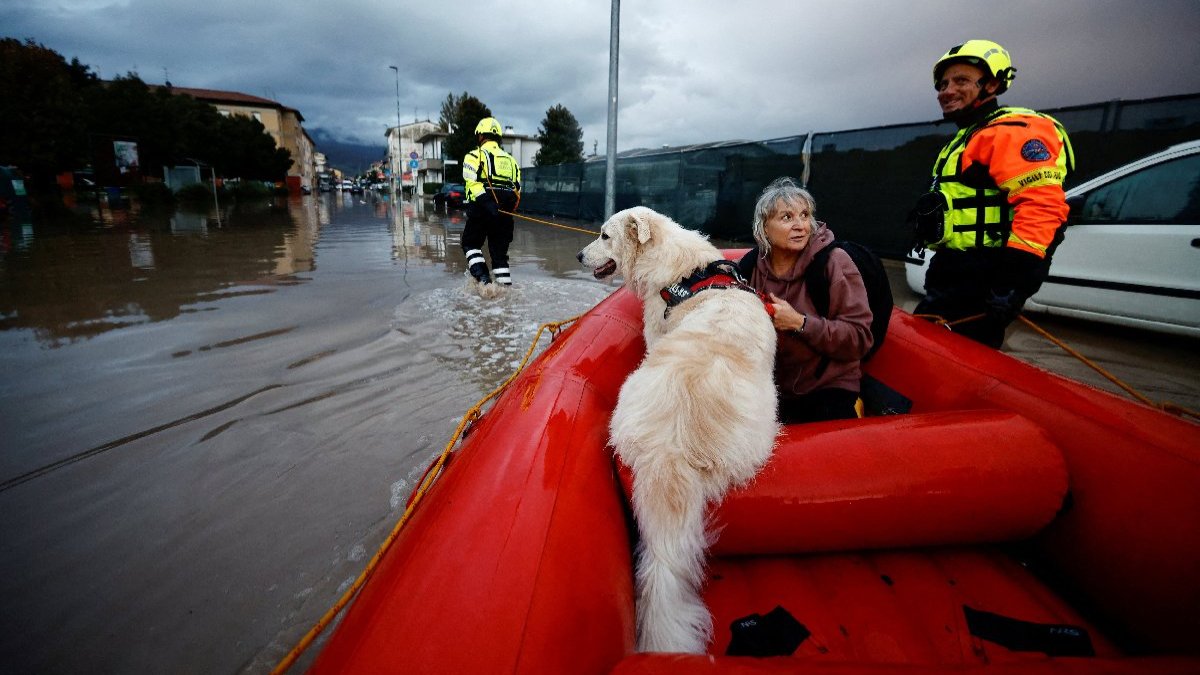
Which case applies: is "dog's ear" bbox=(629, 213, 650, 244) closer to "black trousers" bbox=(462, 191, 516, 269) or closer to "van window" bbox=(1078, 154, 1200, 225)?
"black trousers" bbox=(462, 191, 516, 269)

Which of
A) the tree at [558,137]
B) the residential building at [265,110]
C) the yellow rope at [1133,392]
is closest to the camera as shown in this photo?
the yellow rope at [1133,392]

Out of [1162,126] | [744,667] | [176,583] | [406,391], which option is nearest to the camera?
[744,667]

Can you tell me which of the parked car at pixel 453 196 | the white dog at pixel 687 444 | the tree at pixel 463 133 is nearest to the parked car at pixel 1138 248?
the white dog at pixel 687 444

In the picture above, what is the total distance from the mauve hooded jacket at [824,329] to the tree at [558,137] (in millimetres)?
52583

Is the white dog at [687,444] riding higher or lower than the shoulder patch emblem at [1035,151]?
lower

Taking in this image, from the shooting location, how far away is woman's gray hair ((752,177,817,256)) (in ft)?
8.07

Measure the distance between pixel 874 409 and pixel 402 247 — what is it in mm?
11976

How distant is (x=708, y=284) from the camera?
2.60 meters

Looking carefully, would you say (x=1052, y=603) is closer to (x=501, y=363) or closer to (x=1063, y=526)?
(x=1063, y=526)

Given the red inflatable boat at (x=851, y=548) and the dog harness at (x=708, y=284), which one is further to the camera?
the dog harness at (x=708, y=284)

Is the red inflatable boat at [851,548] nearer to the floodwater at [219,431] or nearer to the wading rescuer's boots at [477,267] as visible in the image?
the floodwater at [219,431]

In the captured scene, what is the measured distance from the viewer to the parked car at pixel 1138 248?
4.41 metres

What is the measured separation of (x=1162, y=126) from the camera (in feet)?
21.1

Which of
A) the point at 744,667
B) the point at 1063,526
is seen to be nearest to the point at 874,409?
the point at 1063,526
